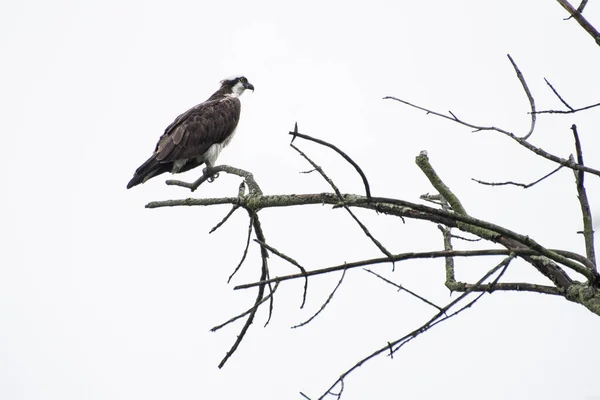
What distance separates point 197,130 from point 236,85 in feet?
7.49

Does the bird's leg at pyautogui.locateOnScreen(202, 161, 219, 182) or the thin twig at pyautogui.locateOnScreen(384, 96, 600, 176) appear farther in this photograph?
the bird's leg at pyautogui.locateOnScreen(202, 161, 219, 182)

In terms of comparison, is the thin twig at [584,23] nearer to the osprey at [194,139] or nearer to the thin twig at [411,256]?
the thin twig at [411,256]

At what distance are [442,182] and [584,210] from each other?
61 centimetres

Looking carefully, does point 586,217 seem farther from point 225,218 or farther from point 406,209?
point 225,218

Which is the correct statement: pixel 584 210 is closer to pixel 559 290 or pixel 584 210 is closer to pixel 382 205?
pixel 559 290

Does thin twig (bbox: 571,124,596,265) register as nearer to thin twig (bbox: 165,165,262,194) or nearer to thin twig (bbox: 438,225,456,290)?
thin twig (bbox: 438,225,456,290)

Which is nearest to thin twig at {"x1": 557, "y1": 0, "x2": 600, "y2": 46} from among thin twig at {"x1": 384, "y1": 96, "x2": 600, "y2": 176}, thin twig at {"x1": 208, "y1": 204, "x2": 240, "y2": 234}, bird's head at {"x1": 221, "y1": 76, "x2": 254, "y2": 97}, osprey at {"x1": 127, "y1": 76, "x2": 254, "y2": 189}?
thin twig at {"x1": 384, "y1": 96, "x2": 600, "y2": 176}

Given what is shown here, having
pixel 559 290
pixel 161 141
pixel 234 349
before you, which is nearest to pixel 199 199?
pixel 234 349

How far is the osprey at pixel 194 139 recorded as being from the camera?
305 inches

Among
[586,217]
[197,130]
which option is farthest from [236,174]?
[197,130]

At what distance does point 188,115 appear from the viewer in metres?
8.62

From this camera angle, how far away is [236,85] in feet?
33.8

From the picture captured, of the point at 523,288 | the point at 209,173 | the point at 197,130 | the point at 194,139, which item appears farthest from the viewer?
the point at 197,130

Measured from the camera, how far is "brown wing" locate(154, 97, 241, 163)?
790 centimetres
